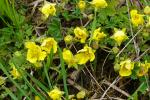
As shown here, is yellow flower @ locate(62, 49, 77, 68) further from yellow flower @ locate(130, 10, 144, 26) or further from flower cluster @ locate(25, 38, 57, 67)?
yellow flower @ locate(130, 10, 144, 26)

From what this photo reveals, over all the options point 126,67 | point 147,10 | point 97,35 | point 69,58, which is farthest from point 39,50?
point 147,10

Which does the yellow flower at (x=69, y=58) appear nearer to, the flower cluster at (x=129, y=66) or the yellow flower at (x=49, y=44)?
the yellow flower at (x=49, y=44)

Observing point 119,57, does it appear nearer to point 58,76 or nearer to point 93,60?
point 93,60

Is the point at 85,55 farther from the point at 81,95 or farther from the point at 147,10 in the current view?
the point at 147,10

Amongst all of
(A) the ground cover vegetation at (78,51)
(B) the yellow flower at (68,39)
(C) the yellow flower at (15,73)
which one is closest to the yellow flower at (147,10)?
(A) the ground cover vegetation at (78,51)

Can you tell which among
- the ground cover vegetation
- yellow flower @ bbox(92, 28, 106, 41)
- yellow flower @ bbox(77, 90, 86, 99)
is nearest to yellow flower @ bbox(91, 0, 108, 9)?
the ground cover vegetation
